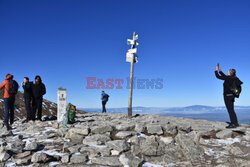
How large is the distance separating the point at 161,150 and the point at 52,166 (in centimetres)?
297

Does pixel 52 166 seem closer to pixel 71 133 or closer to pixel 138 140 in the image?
pixel 71 133

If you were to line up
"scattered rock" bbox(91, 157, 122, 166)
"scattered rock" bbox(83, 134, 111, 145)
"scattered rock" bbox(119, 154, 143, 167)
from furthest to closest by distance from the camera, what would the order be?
"scattered rock" bbox(83, 134, 111, 145) < "scattered rock" bbox(91, 157, 122, 166) < "scattered rock" bbox(119, 154, 143, 167)

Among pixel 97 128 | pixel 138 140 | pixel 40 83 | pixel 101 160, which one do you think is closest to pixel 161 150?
pixel 138 140

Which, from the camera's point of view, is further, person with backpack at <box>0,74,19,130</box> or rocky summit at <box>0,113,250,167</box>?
person with backpack at <box>0,74,19,130</box>

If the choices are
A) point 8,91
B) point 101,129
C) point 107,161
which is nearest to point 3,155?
point 107,161

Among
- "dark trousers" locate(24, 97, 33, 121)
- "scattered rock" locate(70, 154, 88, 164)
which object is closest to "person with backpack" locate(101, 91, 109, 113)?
"dark trousers" locate(24, 97, 33, 121)

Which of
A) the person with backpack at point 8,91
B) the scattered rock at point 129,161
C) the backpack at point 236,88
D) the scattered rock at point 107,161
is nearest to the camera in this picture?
the scattered rock at point 129,161

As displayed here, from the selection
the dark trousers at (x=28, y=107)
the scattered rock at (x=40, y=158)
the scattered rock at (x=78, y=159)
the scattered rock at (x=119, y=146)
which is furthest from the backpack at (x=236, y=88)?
the dark trousers at (x=28, y=107)

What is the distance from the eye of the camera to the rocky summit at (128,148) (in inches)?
177

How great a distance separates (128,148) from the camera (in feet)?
17.4

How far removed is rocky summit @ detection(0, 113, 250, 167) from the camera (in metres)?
A: 4.50

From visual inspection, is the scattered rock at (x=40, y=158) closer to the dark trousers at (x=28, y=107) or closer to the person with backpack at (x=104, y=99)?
the dark trousers at (x=28, y=107)

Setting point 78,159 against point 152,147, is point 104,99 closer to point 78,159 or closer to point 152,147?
point 152,147

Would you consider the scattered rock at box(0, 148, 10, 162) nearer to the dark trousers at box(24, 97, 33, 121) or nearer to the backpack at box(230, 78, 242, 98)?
the dark trousers at box(24, 97, 33, 121)
